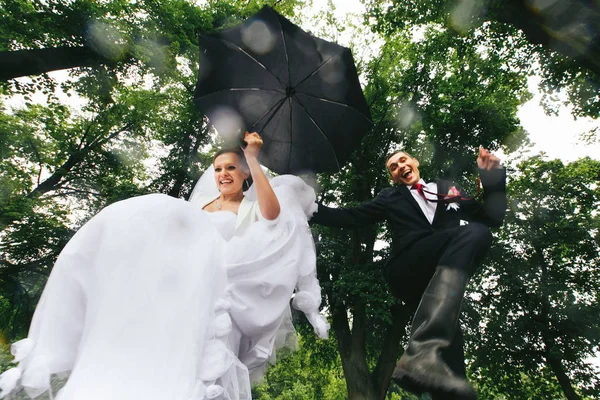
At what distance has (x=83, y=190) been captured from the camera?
12.4 m

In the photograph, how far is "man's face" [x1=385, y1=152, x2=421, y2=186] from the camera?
2.74 m

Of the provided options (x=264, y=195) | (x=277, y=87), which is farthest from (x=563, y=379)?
(x=264, y=195)

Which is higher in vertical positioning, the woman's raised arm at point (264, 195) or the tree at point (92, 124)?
the tree at point (92, 124)

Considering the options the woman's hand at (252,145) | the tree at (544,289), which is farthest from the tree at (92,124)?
the tree at (544,289)

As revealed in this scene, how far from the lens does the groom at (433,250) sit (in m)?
1.69

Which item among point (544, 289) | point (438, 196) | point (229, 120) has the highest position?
point (544, 289)

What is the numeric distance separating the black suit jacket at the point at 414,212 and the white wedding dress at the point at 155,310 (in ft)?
2.62

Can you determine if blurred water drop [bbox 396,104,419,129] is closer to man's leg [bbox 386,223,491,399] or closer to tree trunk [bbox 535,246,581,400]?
tree trunk [bbox 535,246,581,400]

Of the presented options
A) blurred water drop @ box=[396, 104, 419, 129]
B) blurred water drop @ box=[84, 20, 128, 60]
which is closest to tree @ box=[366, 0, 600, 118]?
blurred water drop @ box=[396, 104, 419, 129]

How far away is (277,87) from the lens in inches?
116

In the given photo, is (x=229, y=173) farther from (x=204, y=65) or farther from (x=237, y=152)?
(x=204, y=65)

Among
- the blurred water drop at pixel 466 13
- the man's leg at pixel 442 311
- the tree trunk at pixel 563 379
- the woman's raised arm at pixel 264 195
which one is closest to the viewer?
the man's leg at pixel 442 311

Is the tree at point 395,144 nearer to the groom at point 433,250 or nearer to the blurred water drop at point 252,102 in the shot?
the groom at point 433,250

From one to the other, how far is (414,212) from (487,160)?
0.56 m
